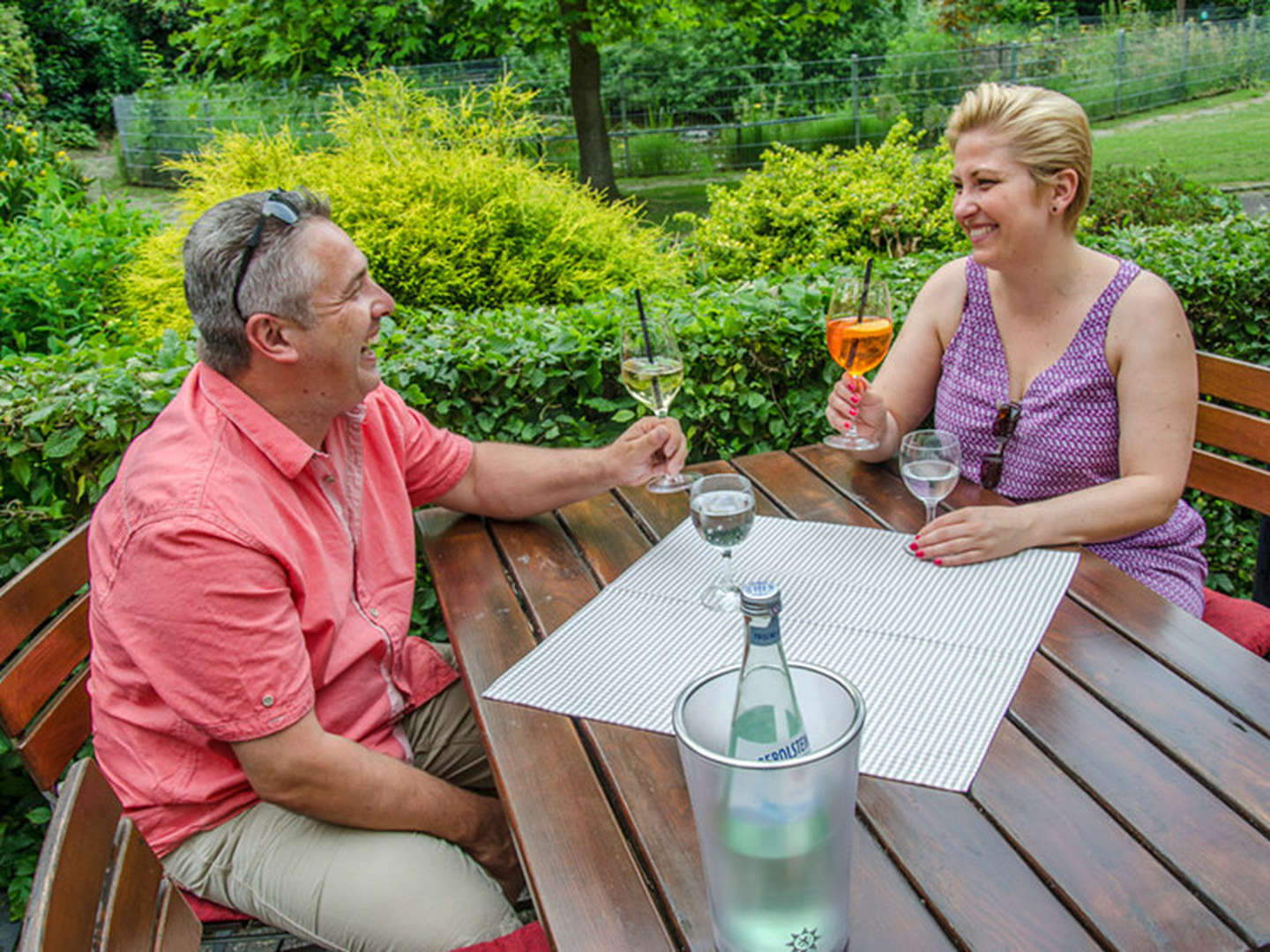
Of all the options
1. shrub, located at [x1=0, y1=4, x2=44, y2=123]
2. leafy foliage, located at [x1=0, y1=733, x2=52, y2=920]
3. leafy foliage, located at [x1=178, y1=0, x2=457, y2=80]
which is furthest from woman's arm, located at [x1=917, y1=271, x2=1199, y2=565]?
shrub, located at [x1=0, y1=4, x2=44, y2=123]

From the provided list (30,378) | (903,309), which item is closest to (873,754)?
(903,309)

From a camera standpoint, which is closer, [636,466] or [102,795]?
[102,795]

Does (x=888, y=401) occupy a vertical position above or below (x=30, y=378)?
below

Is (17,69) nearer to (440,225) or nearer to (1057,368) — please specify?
(440,225)

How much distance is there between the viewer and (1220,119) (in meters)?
18.2

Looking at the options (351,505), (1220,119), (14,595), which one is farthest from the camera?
(1220,119)

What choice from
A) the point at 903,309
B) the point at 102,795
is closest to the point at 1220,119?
the point at 903,309

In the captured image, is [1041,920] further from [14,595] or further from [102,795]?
[14,595]

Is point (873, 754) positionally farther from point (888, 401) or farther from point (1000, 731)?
point (888, 401)

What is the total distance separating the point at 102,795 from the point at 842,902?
982 mm

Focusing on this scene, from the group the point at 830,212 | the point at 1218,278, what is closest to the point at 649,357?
the point at 1218,278

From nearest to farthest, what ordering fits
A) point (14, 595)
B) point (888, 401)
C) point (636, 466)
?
point (14, 595) → point (636, 466) → point (888, 401)

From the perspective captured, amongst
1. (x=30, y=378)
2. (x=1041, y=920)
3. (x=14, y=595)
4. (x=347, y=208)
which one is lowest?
(x=1041, y=920)

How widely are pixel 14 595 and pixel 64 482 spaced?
3.59ft
